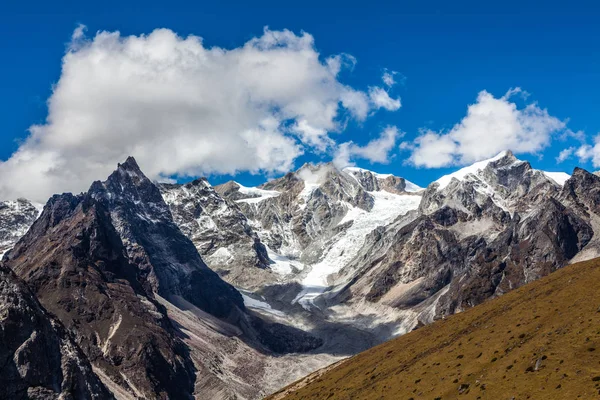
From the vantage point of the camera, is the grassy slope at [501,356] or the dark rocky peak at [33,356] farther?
the dark rocky peak at [33,356]

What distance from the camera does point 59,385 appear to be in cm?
15238

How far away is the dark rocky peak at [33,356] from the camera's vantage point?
14138cm

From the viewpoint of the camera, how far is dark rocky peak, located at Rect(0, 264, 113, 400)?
464 ft

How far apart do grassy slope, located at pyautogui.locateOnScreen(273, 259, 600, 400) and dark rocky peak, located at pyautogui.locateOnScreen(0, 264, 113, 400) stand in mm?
63454

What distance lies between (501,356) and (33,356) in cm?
11678

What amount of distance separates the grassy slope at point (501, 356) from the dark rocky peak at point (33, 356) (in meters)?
63.5

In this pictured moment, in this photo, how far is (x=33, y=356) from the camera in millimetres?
147625

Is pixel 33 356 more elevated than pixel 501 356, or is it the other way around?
pixel 501 356

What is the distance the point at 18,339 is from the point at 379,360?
296 feet

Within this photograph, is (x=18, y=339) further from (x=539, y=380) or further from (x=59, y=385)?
(x=539, y=380)

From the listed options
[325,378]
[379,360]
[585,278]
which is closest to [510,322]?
[585,278]

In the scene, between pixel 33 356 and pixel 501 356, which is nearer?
pixel 501 356

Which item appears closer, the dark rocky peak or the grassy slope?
the grassy slope

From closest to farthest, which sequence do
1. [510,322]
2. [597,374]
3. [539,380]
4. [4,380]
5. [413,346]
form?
[597,374] < [539,380] < [510,322] < [413,346] < [4,380]
